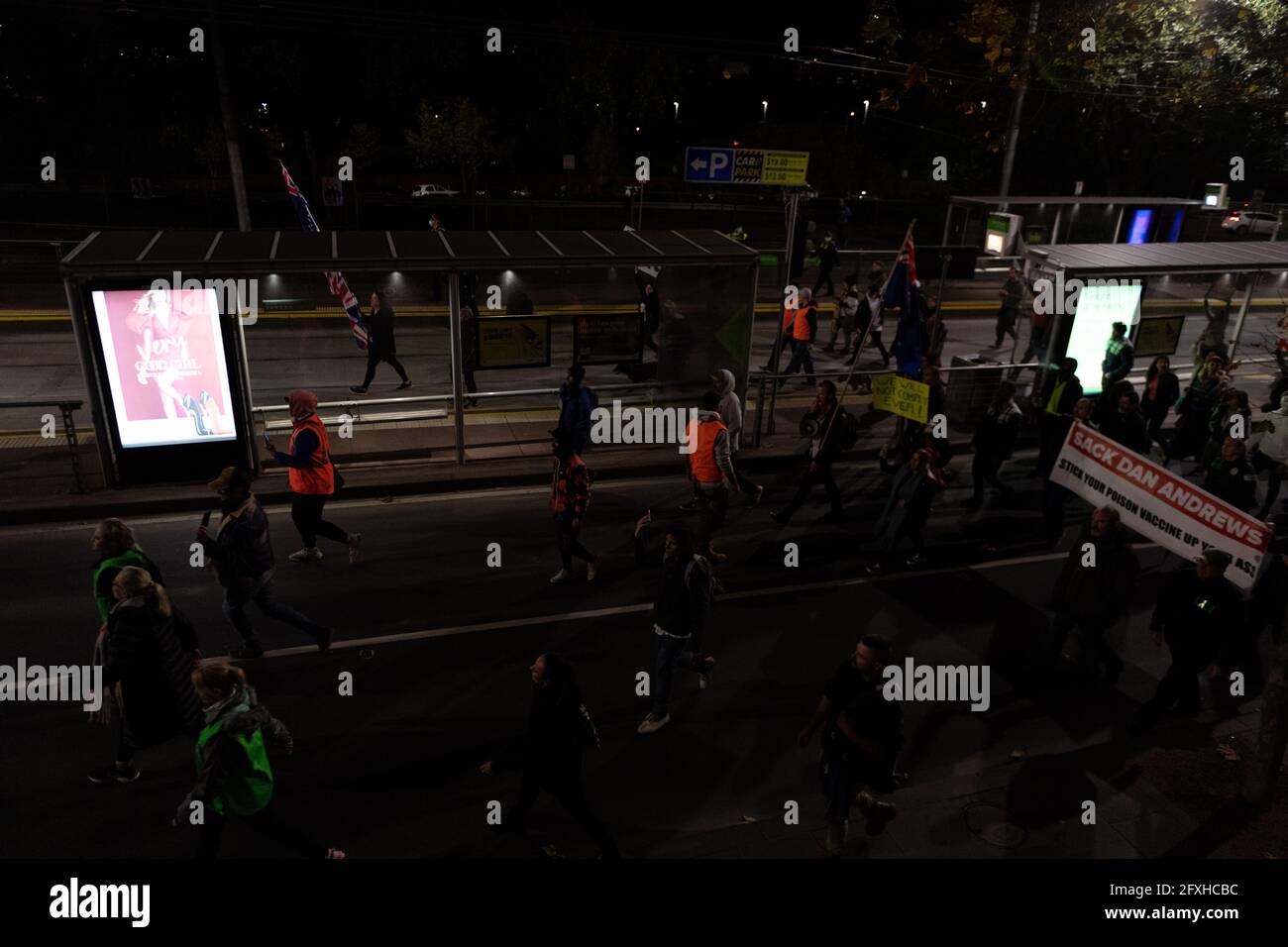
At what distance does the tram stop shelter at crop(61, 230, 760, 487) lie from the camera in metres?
9.83

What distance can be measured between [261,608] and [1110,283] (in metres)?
13.3

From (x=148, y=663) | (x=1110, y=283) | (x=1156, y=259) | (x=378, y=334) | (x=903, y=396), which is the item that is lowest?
(x=148, y=663)

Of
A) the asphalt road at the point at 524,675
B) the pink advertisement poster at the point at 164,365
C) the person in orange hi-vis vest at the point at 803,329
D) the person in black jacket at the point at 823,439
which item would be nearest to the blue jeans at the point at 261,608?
the asphalt road at the point at 524,675

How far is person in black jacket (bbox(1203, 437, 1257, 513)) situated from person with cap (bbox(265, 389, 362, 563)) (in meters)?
9.09

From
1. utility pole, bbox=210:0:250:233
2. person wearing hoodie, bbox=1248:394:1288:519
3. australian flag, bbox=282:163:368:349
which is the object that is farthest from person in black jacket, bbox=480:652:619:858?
utility pole, bbox=210:0:250:233

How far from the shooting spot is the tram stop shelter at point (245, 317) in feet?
32.2

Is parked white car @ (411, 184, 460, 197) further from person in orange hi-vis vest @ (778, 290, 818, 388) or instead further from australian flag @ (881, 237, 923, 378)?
australian flag @ (881, 237, 923, 378)

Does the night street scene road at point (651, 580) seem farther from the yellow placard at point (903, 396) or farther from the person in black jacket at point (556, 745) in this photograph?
the yellow placard at point (903, 396)

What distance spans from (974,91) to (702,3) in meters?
26.5

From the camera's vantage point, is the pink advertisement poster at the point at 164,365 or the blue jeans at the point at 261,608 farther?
the pink advertisement poster at the point at 164,365

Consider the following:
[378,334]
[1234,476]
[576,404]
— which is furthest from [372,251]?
[1234,476]

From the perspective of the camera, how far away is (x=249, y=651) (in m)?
7.48

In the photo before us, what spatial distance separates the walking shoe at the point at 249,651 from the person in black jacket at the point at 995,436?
8423 millimetres

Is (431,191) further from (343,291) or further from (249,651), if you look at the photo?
(249,651)
